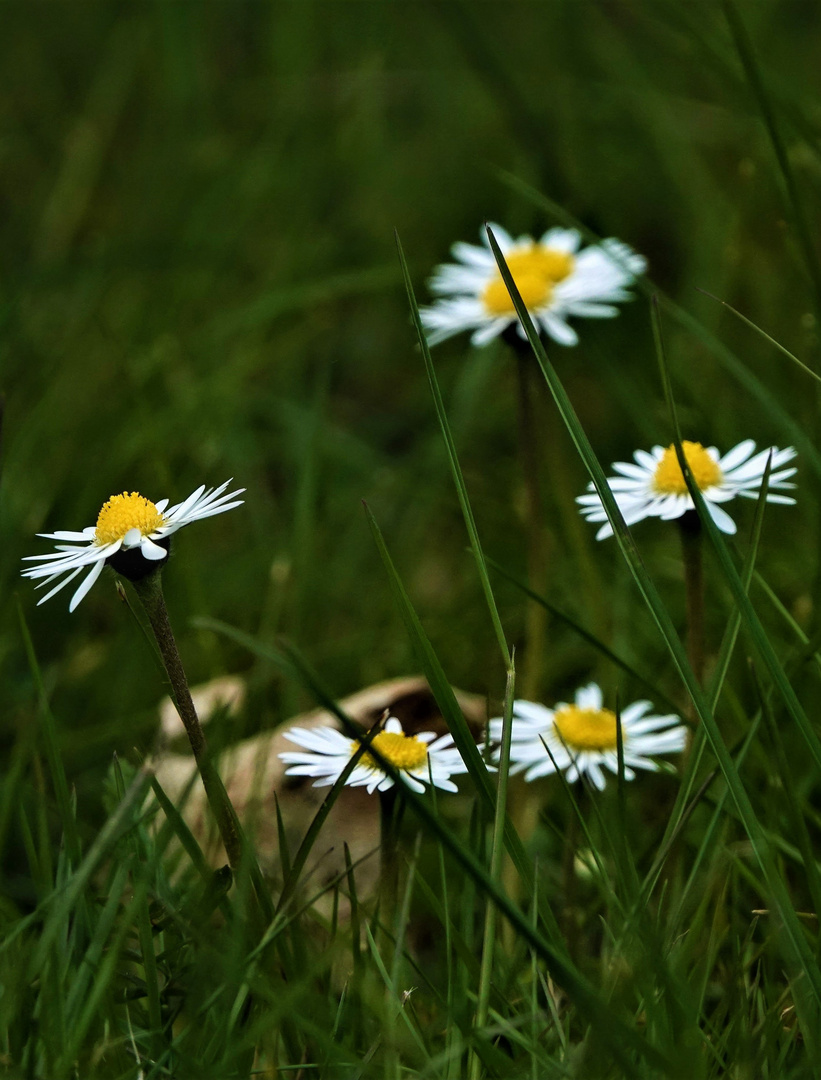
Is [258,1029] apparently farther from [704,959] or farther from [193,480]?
[193,480]

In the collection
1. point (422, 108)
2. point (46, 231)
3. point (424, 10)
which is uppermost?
point (424, 10)

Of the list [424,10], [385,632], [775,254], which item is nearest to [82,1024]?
[385,632]

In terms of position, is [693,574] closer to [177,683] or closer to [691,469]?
[691,469]

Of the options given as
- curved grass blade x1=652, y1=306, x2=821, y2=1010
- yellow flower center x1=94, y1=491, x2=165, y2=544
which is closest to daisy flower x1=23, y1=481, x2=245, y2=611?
yellow flower center x1=94, y1=491, x2=165, y2=544

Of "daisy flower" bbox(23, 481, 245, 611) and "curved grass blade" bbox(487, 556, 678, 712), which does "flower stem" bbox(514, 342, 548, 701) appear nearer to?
"curved grass blade" bbox(487, 556, 678, 712)

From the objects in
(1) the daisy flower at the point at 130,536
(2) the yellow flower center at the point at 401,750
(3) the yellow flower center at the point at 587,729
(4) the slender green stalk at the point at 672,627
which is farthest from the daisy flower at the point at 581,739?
(1) the daisy flower at the point at 130,536

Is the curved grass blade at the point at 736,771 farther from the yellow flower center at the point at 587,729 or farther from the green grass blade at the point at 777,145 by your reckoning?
the green grass blade at the point at 777,145
